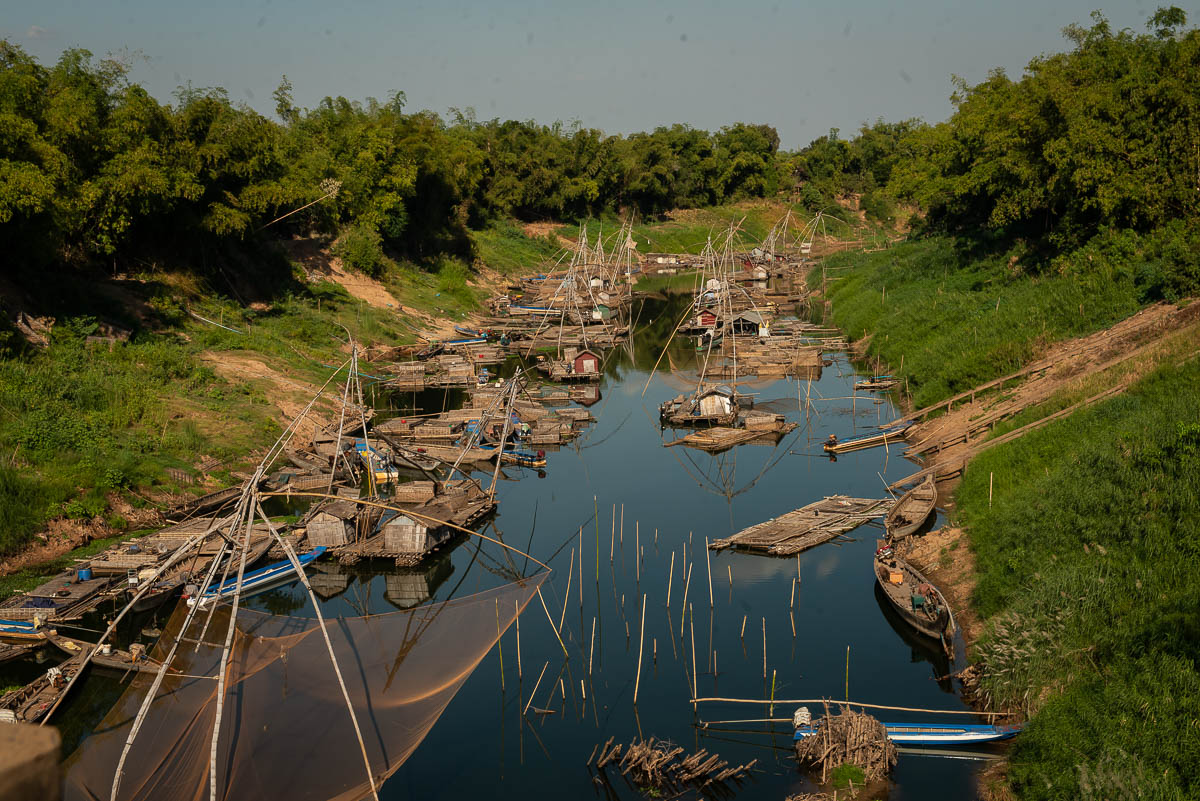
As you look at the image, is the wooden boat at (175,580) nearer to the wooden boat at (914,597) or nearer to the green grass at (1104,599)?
the wooden boat at (914,597)

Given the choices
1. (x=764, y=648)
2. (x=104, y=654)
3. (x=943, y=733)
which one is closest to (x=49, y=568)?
(x=104, y=654)

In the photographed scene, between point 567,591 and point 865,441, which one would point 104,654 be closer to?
point 567,591

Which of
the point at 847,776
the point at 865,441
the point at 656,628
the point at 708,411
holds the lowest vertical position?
the point at 847,776

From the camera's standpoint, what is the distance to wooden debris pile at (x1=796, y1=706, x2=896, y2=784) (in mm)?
11328

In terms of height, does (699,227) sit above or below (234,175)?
above

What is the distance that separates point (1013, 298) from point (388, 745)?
81.9 ft

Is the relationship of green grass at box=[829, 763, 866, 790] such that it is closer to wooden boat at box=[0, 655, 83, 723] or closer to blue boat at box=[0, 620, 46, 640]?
wooden boat at box=[0, 655, 83, 723]

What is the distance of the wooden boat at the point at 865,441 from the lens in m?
25.5

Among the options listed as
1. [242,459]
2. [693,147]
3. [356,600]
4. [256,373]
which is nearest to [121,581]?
[356,600]

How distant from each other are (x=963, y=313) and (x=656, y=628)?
64.2ft

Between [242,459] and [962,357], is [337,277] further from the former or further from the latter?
[962,357]

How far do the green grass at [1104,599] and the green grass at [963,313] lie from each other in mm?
7608

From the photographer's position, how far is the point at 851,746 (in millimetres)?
11406

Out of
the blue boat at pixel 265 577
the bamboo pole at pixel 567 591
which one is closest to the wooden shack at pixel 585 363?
the bamboo pole at pixel 567 591
